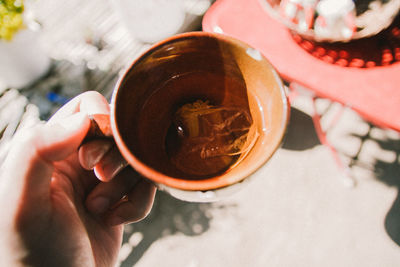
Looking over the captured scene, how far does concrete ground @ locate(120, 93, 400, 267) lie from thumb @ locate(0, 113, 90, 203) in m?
1.13

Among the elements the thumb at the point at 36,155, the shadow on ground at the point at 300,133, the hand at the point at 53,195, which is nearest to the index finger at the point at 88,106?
the hand at the point at 53,195

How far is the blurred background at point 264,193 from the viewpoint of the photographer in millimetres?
1762

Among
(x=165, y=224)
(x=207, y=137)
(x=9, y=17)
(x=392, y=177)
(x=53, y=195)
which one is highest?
(x=9, y=17)

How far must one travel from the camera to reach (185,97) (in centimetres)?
94

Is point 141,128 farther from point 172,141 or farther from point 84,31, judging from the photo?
point 84,31

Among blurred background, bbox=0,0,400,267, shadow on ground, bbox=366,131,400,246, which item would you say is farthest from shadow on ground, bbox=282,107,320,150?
shadow on ground, bbox=366,131,400,246

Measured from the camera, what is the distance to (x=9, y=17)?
1562 millimetres

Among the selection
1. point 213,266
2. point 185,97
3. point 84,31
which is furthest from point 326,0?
point 84,31

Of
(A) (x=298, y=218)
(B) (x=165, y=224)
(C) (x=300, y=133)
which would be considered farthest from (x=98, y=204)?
(C) (x=300, y=133)

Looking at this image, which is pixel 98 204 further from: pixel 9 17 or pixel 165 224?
pixel 9 17

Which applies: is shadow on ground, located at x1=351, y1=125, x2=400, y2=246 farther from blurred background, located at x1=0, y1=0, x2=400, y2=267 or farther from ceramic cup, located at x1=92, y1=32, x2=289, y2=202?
ceramic cup, located at x1=92, y1=32, x2=289, y2=202

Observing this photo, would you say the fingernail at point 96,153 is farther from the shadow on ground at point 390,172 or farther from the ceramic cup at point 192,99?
the shadow on ground at point 390,172

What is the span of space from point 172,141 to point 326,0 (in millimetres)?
849

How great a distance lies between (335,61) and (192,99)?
632 mm
